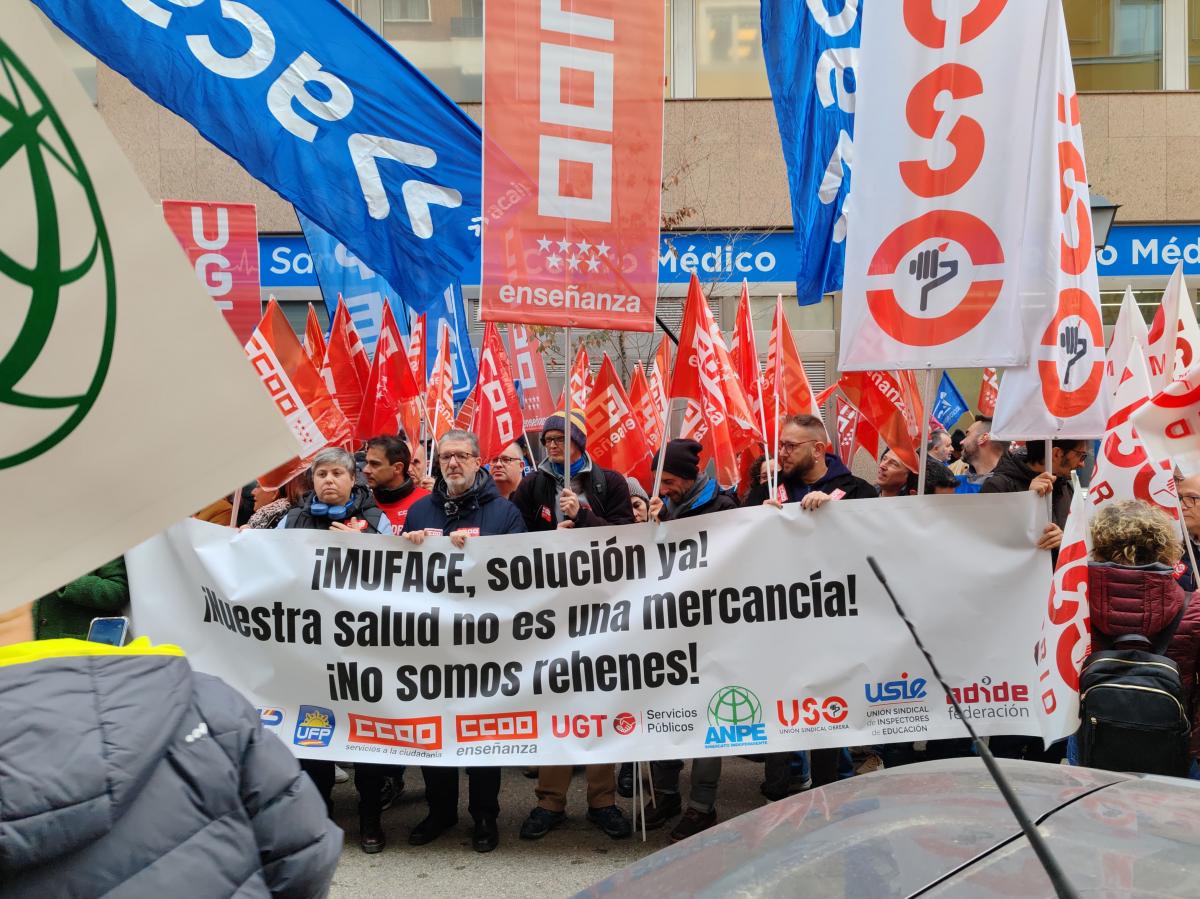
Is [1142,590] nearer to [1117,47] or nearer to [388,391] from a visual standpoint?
[388,391]

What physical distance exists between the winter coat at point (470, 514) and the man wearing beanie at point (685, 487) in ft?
2.49

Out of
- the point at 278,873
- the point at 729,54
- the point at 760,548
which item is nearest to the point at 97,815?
the point at 278,873

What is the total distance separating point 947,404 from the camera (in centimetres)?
1212

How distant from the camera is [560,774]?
5918mm

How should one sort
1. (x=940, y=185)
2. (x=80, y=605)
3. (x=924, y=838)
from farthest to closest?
(x=80, y=605), (x=940, y=185), (x=924, y=838)

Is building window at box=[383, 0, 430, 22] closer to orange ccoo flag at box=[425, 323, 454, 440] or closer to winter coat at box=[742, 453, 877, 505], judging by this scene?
orange ccoo flag at box=[425, 323, 454, 440]

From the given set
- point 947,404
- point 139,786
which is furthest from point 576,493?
point 947,404

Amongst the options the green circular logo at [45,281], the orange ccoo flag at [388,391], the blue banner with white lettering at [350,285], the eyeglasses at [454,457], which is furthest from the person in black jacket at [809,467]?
the blue banner with white lettering at [350,285]

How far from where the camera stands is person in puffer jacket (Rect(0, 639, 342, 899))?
5.28 ft

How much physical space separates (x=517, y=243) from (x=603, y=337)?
10069 millimetres

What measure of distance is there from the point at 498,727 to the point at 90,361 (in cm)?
402

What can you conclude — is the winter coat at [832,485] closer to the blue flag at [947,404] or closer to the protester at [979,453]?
the protester at [979,453]

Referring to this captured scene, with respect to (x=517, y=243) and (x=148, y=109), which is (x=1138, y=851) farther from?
(x=148, y=109)

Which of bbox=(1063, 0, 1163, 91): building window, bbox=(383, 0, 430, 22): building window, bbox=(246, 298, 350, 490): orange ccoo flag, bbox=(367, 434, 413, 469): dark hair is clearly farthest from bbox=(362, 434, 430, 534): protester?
bbox=(1063, 0, 1163, 91): building window
